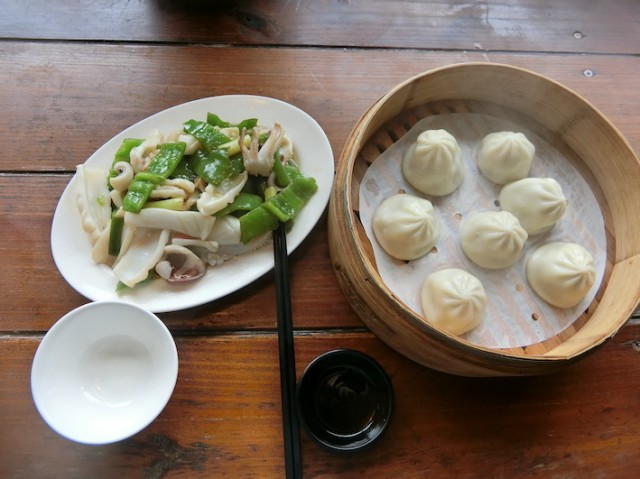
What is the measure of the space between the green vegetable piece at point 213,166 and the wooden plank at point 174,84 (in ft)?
0.95

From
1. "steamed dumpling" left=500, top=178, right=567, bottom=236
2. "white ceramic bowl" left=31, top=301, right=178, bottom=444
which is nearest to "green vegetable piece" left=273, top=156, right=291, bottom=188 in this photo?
"white ceramic bowl" left=31, top=301, right=178, bottom=444

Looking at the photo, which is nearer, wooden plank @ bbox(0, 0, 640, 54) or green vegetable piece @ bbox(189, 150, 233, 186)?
green vegetable piece @ bbox(189, 150, 233, 186)

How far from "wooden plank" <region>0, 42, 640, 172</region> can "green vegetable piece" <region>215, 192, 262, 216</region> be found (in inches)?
11.9

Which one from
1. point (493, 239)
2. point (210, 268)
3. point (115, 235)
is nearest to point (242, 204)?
point (210, 268)

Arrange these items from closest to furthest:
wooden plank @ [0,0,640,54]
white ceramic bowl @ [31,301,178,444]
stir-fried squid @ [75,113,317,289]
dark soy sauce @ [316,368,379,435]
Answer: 1. white ceramic bowl @ [31,301,178,444]
2. dark soy sauce @ [316,368,379,435]
3. stir-fried squid @ [75,113,317,289]
4. wooden plank @ [0,0,640,54]

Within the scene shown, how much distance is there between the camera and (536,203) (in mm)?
1257

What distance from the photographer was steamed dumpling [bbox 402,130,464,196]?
1.26 m

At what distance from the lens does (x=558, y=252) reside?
4.04 feet

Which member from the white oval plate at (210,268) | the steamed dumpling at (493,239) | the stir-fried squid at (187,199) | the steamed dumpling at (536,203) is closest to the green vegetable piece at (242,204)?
the stir-fried squid at (187,199)

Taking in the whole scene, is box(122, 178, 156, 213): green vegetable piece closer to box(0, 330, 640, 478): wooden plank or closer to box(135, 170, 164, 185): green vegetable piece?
box(135, 170, 164, 185): green vegetable piece

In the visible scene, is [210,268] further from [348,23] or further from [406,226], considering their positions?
[348,23]

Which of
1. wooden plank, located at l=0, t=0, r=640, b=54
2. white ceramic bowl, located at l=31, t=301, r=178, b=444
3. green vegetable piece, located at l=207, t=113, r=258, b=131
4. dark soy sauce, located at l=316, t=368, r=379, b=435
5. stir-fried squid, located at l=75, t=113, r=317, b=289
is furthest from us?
wooden plank, located at l=0, t=0, r=640, b=54

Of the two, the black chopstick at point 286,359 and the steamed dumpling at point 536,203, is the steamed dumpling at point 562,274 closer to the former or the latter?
the steamed dumpling at point 536,203

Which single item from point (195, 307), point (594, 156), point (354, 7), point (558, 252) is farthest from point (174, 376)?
point (354, 7)
